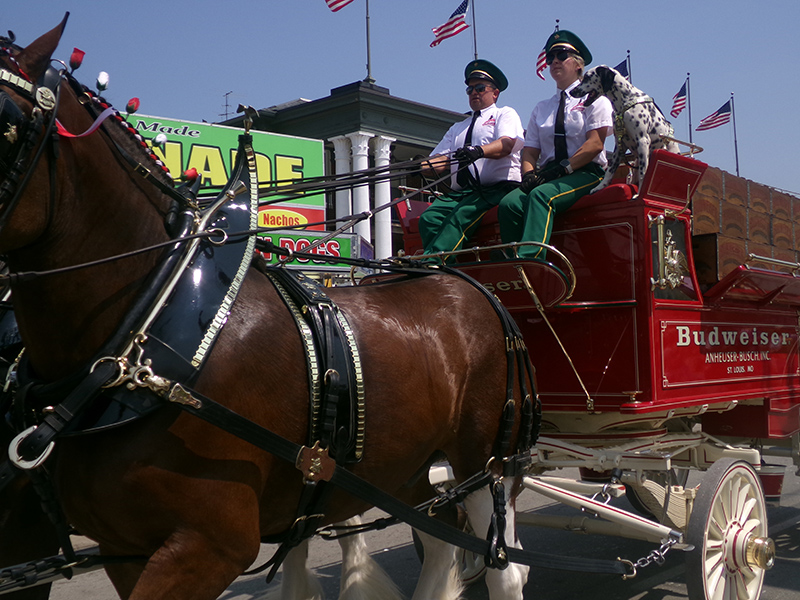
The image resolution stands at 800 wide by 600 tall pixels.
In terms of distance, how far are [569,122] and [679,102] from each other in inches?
605

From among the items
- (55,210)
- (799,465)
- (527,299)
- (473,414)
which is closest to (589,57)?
(527,299)

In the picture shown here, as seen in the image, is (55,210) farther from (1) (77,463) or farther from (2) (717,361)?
(2) (717,361)

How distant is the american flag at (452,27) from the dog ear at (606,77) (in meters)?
9.09

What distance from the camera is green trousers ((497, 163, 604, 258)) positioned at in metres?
3.99

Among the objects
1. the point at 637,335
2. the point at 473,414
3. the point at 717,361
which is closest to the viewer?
the point at 473,414

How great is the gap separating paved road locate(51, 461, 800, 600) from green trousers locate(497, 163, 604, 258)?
2.13 m

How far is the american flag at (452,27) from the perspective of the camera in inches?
512

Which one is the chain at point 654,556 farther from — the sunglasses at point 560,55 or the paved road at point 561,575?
the sunglasses at point 560,55

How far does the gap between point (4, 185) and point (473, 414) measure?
6.44 feet

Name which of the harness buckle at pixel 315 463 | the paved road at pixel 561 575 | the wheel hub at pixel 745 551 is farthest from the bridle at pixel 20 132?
the wheel hub at pixel 745 551

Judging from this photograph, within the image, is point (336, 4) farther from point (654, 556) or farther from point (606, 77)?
point (654, 556)

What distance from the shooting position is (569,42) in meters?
4.75

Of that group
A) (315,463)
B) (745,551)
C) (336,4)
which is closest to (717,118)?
(336,4)

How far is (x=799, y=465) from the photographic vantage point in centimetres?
562
